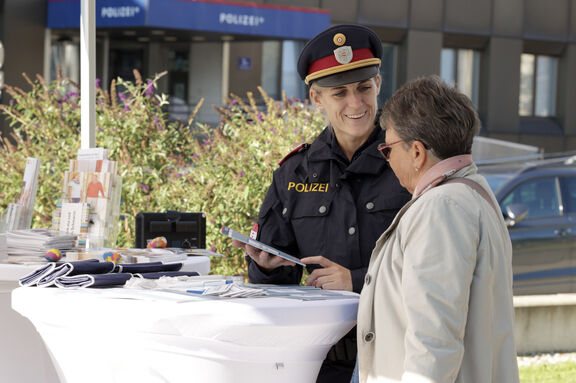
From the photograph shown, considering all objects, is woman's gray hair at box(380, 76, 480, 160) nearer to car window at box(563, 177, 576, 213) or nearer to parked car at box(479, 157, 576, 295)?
parked car at box(479, 157, 576, 295)

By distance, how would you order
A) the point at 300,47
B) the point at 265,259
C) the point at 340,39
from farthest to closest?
the point at 300,47
the point at 340,39
the point at 265,259

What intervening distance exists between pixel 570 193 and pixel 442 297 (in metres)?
7.08

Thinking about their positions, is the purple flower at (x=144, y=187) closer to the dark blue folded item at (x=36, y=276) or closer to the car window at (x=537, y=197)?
the car window at (x=537, y=197)

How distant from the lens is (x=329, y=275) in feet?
9.37

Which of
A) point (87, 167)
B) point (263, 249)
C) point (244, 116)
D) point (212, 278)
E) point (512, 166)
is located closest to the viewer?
point (263, 249)

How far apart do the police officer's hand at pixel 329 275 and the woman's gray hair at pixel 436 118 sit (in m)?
0.62

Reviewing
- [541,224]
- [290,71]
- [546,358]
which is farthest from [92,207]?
[290,71]

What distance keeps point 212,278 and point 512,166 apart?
23.0 feet

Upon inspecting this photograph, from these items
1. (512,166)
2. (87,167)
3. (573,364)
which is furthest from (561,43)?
(87,167)

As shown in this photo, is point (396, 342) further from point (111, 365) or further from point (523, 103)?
point (523, 103)

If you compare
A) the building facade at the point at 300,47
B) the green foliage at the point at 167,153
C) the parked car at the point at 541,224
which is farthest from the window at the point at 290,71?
the green foliage at the point at 167,153

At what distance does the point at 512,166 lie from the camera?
935 cm

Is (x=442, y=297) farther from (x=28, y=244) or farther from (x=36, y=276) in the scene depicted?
(x=28, y=244)

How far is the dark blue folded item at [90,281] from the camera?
277 centimetres
